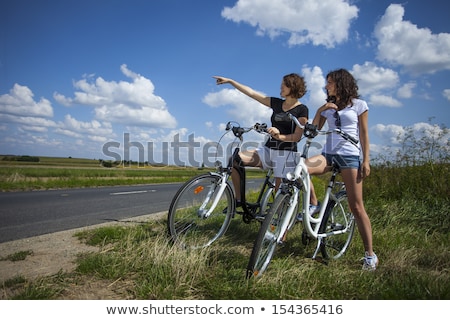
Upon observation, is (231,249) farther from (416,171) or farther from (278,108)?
(416,171)

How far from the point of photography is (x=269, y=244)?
303 centimetres

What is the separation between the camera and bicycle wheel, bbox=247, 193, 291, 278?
109 inches

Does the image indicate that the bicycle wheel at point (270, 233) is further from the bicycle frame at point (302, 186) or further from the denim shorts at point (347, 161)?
the denim shorts at point (347, 161)

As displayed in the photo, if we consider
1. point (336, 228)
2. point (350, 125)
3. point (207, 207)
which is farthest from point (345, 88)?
point (207, 207)

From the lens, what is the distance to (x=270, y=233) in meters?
2.99

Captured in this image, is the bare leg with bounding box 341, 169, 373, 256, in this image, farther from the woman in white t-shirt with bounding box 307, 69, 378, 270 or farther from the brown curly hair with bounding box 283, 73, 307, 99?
the brown curly hair with bounding box 283, 73, 307, 99

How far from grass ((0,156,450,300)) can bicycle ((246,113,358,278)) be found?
157mm

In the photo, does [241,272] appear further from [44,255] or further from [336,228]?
[44,255]

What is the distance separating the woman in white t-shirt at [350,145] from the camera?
3395mm

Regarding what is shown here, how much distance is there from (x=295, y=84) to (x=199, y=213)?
195 cm

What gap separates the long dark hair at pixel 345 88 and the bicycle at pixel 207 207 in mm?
857

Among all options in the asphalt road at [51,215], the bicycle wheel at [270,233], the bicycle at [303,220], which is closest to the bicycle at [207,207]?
the bicycle at [303,220]
